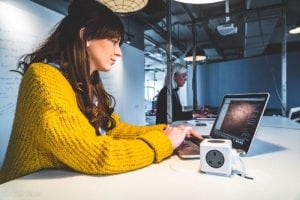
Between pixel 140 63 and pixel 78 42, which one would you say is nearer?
pixel 78 42

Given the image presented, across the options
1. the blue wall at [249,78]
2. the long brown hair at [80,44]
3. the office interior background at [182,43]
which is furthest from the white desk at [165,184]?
the blue wall at [249,78]

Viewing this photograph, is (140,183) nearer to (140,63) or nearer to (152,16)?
(152,16)

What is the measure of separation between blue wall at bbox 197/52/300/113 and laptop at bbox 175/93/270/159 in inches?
A: 199

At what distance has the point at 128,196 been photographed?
560 millimetres

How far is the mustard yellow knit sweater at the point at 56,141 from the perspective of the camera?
0.66m

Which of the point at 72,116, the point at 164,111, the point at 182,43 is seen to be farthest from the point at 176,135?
the point at 182,43

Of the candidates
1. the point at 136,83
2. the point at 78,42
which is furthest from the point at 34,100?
the point at 136,83

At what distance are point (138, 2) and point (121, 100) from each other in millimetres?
2999

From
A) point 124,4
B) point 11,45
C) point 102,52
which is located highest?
point 124,4

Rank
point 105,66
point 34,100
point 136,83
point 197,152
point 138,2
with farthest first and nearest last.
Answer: point 136,83
point 138,2
point 105,66
point 197,152
point 34,100

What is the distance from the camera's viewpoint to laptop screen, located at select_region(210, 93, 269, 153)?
91cm

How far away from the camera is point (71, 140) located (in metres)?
0.65

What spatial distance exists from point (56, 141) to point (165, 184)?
31 centimetres

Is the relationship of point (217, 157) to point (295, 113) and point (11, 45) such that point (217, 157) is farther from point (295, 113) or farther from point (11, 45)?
point (295, 113)
